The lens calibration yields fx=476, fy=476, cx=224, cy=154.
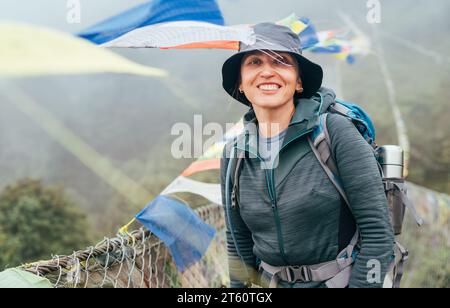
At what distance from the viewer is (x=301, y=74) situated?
1.79m

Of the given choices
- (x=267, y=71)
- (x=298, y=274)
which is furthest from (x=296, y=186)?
(x=267, y=71)

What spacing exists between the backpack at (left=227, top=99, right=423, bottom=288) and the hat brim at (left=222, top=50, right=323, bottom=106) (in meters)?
0.12

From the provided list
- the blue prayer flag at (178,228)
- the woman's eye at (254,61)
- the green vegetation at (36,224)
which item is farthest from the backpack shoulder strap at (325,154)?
the green vegetation at (36,224)

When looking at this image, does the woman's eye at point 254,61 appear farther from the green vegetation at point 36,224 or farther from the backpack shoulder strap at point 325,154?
the green vegetation at point 36,224

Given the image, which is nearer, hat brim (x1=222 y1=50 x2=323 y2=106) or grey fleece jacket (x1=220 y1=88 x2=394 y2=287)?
grey fleece jacket (x1=220 y1=88 x2=394 y2=287)

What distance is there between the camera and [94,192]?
28.7 m

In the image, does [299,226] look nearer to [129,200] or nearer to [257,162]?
[257,162]

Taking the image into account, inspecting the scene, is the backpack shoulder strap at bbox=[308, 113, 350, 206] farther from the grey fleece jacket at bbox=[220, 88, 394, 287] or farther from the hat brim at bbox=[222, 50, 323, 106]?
the hat brim at bbox=[222, 50, 323, 106]

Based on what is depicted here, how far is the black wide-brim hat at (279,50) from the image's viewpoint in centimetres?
167

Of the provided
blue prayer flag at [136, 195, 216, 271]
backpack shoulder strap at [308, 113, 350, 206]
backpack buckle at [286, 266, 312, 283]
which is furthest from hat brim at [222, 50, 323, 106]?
blue prayer flag at [136, 195, 216, 271]

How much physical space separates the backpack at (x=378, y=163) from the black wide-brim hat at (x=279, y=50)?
130 millimetres

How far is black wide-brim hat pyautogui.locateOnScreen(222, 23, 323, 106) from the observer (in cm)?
167
